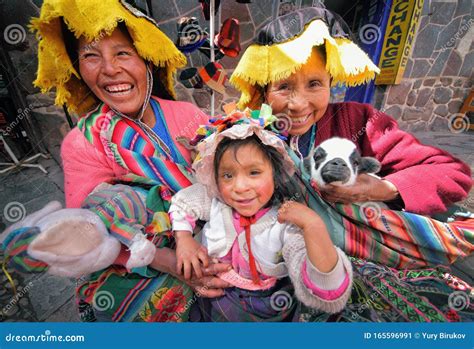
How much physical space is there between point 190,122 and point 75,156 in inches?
14.6

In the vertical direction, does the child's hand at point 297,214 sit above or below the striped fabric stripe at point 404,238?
above

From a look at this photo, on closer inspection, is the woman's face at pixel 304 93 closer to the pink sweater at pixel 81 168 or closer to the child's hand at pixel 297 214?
the child's hand at pixel 297 214

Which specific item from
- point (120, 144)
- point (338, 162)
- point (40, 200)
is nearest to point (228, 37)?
point (120, 144)

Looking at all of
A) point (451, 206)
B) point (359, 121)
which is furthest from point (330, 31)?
point (451, 206)

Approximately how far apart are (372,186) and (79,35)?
881mm

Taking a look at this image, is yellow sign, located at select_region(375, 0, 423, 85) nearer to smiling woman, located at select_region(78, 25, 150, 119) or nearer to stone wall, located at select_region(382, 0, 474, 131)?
stone wall, located at select_region(382, 0, 474, 131)

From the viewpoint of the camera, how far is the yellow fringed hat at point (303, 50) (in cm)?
58

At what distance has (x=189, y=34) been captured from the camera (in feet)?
3.75

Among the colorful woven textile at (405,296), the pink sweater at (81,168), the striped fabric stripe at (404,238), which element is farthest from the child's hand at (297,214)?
the pink sweater at (81,168)

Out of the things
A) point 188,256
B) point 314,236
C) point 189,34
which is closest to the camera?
point 314,236

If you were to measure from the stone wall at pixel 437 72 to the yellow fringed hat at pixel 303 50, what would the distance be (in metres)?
0.18

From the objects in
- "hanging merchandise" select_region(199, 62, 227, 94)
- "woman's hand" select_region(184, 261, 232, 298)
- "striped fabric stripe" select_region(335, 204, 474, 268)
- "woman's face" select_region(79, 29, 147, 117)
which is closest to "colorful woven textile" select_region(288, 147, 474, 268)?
"striped fabric stripe" select_region(335, 204, 474, 268)

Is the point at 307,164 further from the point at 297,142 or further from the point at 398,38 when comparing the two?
the point at 398,38

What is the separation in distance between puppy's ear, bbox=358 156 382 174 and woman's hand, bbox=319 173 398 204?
Answer: 0.02 meters
